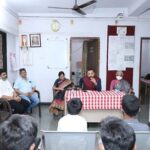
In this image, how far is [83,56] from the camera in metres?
8.52

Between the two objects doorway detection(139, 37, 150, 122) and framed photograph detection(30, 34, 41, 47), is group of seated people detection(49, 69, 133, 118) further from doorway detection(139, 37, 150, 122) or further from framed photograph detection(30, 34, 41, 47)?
framed photograph detection(30, 34, 41, 47)

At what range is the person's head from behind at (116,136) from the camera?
1321 mm

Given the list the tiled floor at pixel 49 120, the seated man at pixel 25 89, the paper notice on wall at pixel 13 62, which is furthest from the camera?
the paper notice on wall at pixel 13 62

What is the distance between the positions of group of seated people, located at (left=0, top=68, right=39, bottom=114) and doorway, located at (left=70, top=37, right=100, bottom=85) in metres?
1.93

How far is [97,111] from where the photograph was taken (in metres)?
4.60

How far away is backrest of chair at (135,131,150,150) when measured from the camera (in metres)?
1.94

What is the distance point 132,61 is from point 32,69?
276 cm

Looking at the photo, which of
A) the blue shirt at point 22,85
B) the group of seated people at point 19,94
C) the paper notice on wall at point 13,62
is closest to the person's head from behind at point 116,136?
the group of seated people at point 19,94

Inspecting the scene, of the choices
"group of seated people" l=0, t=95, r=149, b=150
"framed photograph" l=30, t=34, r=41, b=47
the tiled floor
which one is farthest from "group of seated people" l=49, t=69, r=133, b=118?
"group of seated people" l=0, t=95, r=149, b=150

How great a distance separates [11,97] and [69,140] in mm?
3275

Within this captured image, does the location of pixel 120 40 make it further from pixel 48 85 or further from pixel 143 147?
pixel 143 147

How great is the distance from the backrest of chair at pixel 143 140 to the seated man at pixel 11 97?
3397 mm

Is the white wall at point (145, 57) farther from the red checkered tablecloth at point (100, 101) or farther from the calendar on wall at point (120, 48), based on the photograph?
the red checkered tablecloth at point (100, 101)

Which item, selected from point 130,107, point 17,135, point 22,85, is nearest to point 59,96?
point 22,85
